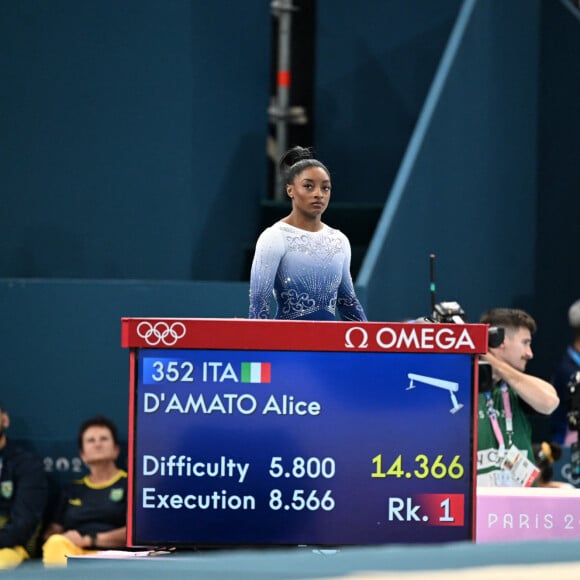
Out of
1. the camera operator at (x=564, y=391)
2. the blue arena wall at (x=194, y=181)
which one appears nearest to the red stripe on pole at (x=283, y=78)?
the blue arena wall at (x=194, y=181)

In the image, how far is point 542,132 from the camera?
8289 mm

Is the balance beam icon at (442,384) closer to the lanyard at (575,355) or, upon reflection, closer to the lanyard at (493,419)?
the lanyard at (493,419)

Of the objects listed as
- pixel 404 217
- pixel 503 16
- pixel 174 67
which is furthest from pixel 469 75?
pixel 174 67

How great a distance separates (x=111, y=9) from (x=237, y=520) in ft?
15.9

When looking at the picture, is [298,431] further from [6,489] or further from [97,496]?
[6,489]

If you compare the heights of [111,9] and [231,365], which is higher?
[111,9]

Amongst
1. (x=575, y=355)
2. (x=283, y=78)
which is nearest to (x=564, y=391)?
(x=575, y=355)

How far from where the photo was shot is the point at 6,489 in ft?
20.7

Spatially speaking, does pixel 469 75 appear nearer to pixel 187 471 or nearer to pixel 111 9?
pixel 111 9

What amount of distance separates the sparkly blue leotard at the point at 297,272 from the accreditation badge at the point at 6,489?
2771mm

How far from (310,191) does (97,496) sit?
2.83 metres

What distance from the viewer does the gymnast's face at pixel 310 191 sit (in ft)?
13.2

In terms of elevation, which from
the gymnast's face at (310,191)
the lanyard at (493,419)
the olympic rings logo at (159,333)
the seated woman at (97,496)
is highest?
the gymnast's face at (310,191)

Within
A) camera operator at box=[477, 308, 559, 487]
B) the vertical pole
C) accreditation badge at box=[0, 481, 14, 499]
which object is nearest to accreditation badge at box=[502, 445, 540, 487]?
camera operator at box=[477, 308, 559, 487]
